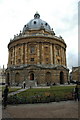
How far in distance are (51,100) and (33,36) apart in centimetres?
3299

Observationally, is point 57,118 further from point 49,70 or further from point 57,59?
point 57,59

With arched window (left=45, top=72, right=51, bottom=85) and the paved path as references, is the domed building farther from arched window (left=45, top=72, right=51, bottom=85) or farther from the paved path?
the paved path

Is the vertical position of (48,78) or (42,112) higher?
(42,112)

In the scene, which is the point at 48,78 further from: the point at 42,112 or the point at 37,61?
the point at 42,112

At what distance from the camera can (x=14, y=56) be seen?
153 ft

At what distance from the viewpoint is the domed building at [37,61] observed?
40.1 m

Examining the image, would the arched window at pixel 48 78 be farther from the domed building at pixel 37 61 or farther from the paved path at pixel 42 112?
the paved path at pixel 42 112

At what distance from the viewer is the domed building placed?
40.1m

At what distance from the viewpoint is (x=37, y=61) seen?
41719 millimetres

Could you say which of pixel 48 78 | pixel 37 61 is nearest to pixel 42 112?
pixel 48 78

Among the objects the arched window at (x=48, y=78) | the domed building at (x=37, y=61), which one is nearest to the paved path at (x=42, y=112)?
the domed building at (x=37, y=61)

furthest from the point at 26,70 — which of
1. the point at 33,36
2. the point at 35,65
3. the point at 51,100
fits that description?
the point at 51,100

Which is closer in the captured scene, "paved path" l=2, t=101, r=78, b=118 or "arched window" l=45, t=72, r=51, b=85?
"paved path" l=2, t=101, r=78, b=118

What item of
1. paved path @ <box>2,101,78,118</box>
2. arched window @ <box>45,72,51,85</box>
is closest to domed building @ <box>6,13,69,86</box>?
arched window @ <box>45,72,51,85</box>
